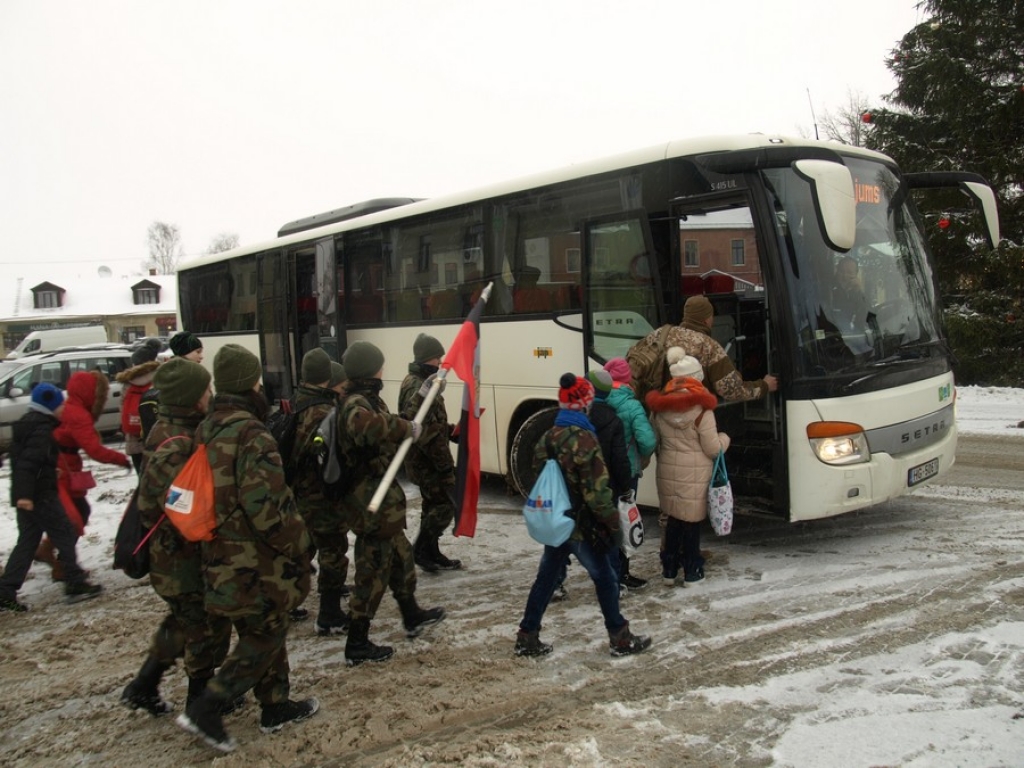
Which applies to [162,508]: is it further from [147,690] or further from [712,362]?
[712,362]

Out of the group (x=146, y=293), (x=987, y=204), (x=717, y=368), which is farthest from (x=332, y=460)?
(x=146, y=293)

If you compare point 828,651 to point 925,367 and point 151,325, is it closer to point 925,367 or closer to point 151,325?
point 925,367

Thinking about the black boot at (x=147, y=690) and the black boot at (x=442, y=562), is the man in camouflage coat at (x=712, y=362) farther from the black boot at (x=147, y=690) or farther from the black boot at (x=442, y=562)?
the black boot at (x=147, y=690)

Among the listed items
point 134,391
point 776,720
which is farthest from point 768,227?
point 134,391

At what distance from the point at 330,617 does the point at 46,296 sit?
2624 inches

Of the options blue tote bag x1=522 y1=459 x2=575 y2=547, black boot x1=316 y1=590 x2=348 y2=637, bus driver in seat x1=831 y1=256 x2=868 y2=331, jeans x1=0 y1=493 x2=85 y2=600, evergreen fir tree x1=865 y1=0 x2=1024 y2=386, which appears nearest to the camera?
blue tote bag x1=522 y1=459 x2=575 y2=547

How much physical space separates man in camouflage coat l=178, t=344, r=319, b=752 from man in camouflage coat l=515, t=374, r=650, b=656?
142 centimetres

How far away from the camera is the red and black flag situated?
5.46 m

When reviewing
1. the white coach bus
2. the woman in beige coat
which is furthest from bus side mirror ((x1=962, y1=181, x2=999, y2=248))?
the woman in beige coat

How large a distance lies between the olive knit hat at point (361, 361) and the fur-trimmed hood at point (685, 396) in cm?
204

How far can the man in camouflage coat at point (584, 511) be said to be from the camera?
4453 millimetres

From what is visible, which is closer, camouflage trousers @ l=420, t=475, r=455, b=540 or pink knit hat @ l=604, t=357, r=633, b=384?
pink knit hat @ l=604, t=357, r=633, b=384

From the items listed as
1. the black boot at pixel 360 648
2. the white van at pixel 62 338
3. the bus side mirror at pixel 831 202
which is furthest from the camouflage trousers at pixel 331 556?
the white van at pixel 62 338

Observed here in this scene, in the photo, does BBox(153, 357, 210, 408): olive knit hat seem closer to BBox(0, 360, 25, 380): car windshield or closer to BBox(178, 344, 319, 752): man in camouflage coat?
BBox(178, 344, 319, 752): man in camouflage coat
